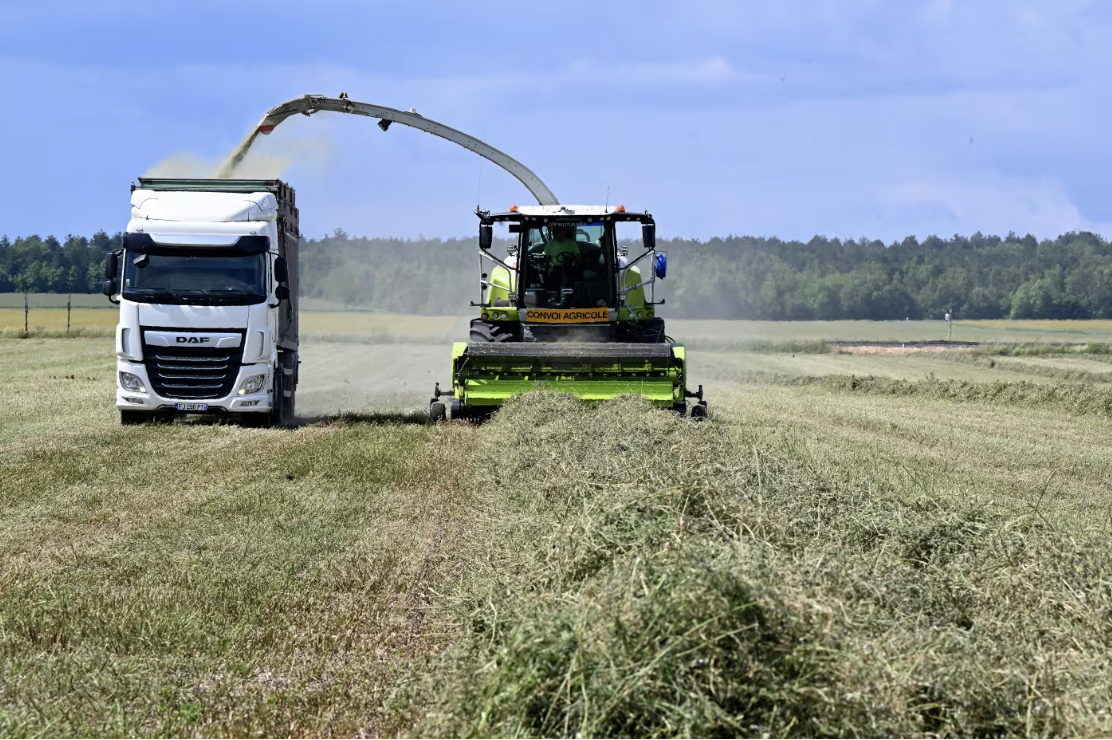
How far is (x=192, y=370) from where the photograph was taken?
16094 mm

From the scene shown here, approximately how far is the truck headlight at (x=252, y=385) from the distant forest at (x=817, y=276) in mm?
38823

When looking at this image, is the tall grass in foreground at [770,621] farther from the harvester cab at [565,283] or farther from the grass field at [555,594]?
the harvester cab at [565,283]

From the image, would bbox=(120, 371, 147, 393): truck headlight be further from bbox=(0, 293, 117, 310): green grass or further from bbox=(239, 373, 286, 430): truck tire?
bbox=(0, 293, 117, 310): green grass

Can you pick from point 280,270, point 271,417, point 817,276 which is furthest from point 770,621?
point 817,276

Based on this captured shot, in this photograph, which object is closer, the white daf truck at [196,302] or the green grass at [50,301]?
the white daf truck at [196,302]

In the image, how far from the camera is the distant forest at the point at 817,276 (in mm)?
59375

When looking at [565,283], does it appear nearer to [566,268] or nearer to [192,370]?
[566,268]

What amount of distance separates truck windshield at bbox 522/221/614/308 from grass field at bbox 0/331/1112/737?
5454 mm

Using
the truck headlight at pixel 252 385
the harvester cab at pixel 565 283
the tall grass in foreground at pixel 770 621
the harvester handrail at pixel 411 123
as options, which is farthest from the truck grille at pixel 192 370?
the tall grass in foreground at pixel 770 621

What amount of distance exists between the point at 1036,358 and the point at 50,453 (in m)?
36.2

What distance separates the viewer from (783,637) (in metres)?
4.08

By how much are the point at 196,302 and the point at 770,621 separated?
13.2 metres

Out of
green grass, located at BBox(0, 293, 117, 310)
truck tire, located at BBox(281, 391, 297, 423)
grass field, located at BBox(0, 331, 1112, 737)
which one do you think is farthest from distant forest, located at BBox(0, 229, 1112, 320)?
grass field, located at BBox(0, 331, 1112, 737)

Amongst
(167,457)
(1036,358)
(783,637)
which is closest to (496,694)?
(783,637)
